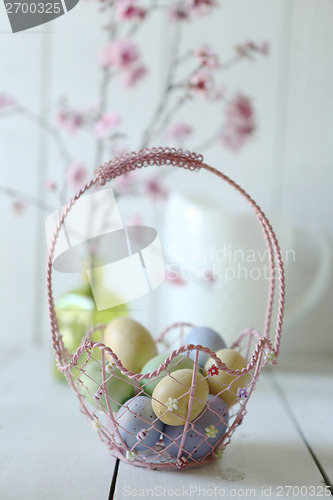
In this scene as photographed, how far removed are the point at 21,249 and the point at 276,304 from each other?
1.86 feet

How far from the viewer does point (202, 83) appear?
3.05 feet

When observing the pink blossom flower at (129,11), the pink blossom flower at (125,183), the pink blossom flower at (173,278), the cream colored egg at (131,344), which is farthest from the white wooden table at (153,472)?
the pink blossom flower at (129,11)

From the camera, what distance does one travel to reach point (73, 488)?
1.88 ft

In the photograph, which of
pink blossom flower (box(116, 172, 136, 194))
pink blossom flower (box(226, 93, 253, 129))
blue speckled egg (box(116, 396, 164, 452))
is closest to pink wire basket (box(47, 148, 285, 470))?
blue speckled egg (box(116, 396, 164, 452))

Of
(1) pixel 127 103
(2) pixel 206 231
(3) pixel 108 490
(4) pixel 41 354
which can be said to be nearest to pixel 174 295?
(2) pixel 206 231

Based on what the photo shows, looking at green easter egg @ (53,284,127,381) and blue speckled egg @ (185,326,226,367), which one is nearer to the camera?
blue speckled egg @ (185,326,226,367)

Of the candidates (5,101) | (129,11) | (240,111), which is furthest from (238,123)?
(5,101)

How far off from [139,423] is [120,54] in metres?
0.68

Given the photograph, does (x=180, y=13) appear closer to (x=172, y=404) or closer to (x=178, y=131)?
(x=178, y=131)

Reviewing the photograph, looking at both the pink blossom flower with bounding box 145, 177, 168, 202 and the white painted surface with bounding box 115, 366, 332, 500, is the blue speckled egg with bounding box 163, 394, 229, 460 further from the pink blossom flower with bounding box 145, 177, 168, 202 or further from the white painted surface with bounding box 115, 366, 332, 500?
the pink blossom flower with bounding box 145, 177, 168, 202

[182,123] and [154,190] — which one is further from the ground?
[182,123]

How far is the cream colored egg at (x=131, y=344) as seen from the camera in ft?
2.20

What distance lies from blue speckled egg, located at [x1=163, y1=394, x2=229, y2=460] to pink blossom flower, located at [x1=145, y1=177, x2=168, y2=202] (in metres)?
0.62

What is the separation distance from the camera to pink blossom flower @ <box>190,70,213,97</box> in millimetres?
924
